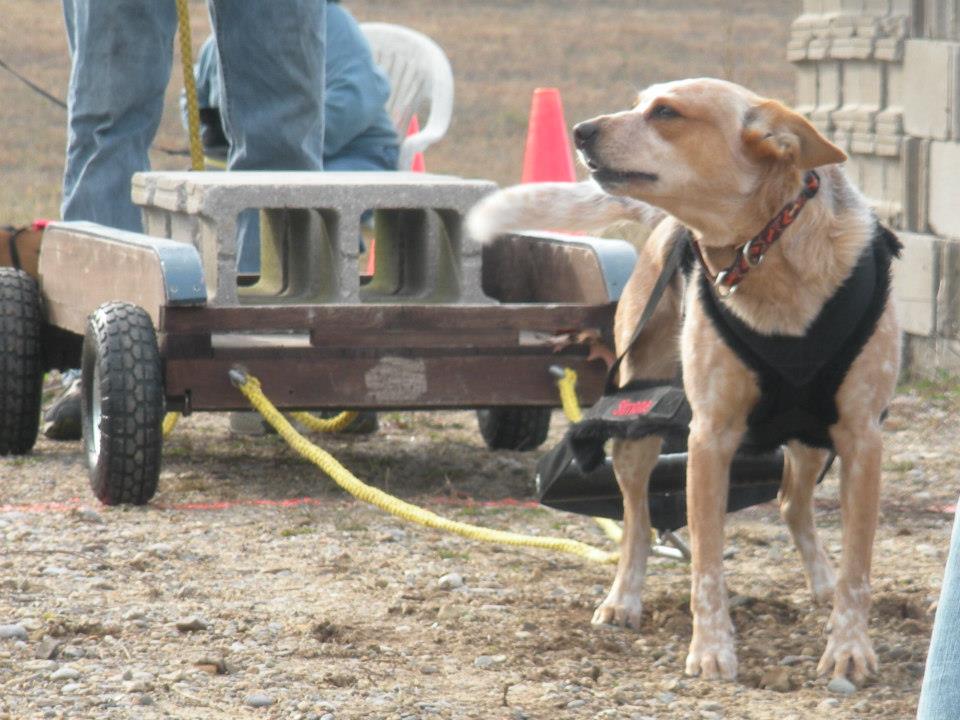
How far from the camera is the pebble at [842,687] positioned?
333 centimetres

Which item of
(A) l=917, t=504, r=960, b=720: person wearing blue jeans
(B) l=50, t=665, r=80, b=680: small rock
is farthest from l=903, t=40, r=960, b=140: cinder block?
(A) l=917, t=504, r=960, b=720: person wearing blue jeans

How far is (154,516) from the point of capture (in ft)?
15.6

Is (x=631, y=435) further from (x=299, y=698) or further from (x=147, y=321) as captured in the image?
(x=147, y=321)

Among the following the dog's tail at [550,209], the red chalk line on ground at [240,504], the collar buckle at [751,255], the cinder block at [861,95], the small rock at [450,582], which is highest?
the cinder block at [861,95]

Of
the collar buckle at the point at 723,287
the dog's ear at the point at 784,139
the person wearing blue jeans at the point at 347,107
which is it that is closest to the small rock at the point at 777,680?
the collar buckle at the point at 723,287

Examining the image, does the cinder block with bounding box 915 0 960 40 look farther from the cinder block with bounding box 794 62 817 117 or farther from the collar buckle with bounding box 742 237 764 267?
the collar buckle with bounding box 742 237 764 267

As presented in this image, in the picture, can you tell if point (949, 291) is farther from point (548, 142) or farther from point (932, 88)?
point (548, 142)

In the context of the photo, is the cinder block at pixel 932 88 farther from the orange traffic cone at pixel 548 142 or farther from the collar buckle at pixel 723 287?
the collar buckle at pixel 723 287

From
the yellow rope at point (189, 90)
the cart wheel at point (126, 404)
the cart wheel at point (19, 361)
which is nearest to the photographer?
the cart wheel at point (126, 404)

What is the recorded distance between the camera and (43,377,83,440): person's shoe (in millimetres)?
5805

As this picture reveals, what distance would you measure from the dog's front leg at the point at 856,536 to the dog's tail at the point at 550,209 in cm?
79

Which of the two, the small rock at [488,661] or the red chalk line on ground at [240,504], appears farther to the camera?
the red chalk line on ground at [240,504]

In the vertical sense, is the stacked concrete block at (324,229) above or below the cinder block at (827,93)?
below

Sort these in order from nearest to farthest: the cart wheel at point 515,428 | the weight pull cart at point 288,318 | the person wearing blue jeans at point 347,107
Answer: the weight pull cart at point 288,318, the cart wheel at point 515,428, the person wearing blue jeans at point 347,107
